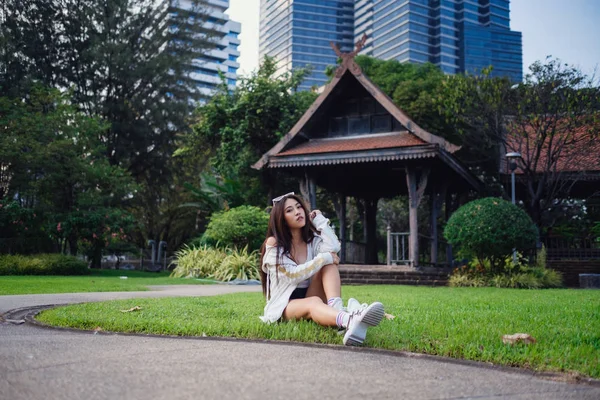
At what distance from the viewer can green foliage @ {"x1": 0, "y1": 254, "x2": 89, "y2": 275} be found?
14470mm

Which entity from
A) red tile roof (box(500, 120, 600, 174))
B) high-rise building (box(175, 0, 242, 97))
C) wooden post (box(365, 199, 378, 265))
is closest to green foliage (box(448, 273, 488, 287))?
red tile roof (box(500, 120, 600, 174))

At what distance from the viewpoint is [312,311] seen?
405 centimetres

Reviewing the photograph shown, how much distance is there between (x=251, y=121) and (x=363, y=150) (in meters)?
7.24

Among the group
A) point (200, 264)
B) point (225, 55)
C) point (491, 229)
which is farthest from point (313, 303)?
point (225, 55)

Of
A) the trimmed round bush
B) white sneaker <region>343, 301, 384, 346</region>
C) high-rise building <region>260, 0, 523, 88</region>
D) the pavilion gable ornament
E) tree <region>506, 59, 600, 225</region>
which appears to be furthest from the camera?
high-rise building <region>260, 0, 523, 88</region>

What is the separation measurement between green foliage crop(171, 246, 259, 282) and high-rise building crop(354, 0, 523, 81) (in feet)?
252

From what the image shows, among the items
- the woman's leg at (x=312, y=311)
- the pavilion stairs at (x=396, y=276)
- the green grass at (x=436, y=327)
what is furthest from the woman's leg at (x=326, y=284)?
the pavilion stairs at (x=396, y=276)

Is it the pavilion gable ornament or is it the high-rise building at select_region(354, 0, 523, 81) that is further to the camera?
the high-rise building at select_region(354, 0, 523, 81)

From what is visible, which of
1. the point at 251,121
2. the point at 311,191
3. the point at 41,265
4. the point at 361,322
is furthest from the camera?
the point at 251,121

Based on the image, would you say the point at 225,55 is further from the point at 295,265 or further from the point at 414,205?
the point at 295,265

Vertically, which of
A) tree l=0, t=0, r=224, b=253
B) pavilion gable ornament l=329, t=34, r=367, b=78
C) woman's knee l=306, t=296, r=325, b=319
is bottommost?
woman's knee l=306, t=296, r=325, b=319

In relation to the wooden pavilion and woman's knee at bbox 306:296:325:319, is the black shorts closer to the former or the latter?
woman's knee at bbox 306:296:325:319

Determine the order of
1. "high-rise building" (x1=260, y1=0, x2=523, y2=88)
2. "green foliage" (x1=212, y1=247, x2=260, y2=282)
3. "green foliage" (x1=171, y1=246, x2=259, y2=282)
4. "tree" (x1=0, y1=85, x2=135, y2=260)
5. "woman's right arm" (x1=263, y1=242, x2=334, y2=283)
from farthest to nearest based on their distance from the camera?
1. "high-rise building" (x1=260, y1=0, x2=523, y2=88)
2. "tree" (x1=0, y1=85, x2=135, y2=260)
3. "green foliage" (x1=171, y1=246, x2=259, y2=282)
4. "green foliage" (x1=212, y1=247, x2=260, y2=282)
5. "woman's right arm" (x1=263, y1=242, x2=334, y2=283)

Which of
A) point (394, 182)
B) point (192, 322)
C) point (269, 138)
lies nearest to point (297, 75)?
point (269, 138)
